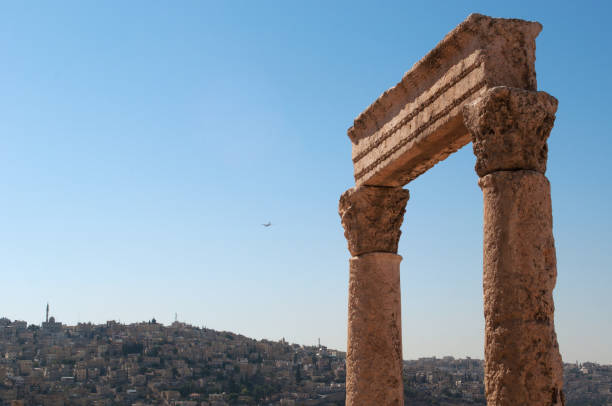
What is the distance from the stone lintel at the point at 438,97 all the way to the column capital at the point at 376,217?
140 millimetres

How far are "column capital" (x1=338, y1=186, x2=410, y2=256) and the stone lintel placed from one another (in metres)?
0.14

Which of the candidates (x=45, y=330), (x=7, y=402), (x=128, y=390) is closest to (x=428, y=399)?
(x=128, y=390)

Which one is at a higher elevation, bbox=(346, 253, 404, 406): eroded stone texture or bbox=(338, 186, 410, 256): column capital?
bbox=(338, 186, 410, 256): column capital

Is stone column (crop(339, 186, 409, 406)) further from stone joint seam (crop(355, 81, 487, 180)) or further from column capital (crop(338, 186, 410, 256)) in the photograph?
stone joint seam (crop(355, 81, 487, 180))

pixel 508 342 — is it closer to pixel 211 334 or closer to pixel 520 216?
pixel 520 216

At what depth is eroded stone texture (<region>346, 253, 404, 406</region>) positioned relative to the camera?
29.6 feet

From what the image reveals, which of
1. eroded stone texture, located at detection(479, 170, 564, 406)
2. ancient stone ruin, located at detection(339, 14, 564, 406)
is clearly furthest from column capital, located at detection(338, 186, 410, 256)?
eroded stone texture, located at detection(479, 170, 564, 406)

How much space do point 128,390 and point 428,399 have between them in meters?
36.0

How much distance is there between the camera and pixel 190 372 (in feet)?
308

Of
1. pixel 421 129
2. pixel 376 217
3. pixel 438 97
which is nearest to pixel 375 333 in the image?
Result: pixel 376 217

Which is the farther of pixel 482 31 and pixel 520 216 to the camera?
pixel 482 31

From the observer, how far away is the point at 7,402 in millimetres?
78875

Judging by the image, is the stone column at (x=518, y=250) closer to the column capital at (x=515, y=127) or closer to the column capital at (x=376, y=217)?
the column capital at (x=515, y=127)

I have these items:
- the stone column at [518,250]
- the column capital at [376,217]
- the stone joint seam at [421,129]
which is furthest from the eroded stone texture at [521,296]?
the column capital at [376,217]
